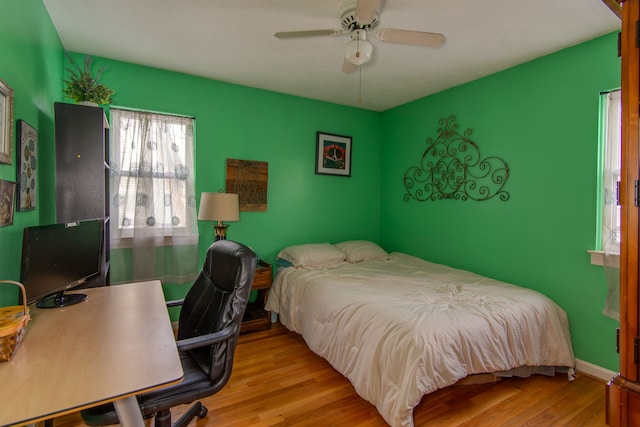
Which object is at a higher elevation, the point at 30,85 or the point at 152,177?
the point at 30,85

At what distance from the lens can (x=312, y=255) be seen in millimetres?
3217

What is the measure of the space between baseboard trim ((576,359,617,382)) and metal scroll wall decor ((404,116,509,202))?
1.39 meters

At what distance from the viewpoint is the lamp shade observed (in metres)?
2.81

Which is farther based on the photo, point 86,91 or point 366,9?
point 86,91

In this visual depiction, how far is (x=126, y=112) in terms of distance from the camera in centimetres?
277

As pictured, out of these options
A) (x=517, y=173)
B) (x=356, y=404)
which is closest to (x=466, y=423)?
(x=356, y=404)

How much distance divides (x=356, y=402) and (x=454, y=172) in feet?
7.82

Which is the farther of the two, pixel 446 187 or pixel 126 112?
pixel 446 187

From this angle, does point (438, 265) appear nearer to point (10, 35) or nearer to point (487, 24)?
point (487, 24)

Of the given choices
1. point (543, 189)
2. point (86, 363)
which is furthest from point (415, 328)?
point (543, 189)

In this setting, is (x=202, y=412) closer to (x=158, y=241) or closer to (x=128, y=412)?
(x=128, y=412)

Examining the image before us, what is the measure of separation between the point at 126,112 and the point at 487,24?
2.95 meters

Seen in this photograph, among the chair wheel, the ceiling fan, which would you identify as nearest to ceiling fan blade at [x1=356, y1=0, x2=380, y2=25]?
the ceiling fan

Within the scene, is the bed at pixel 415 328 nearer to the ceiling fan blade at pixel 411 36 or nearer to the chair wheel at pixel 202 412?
the chair wheel at pixel 202 412
